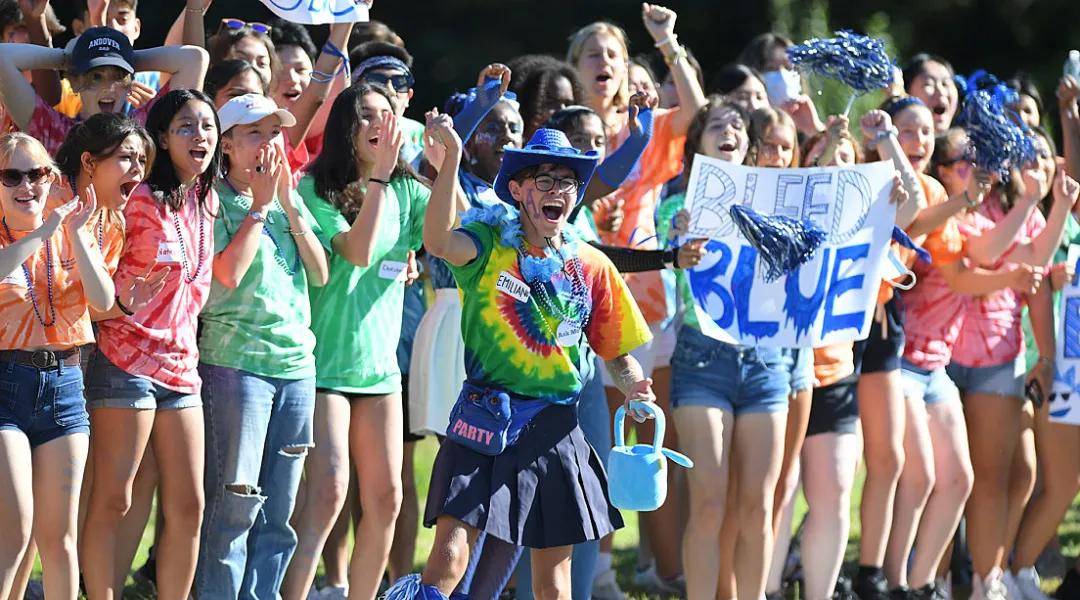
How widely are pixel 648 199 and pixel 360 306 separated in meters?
1.74

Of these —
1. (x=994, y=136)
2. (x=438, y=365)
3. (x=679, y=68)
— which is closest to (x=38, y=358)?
(x=438, y=365)

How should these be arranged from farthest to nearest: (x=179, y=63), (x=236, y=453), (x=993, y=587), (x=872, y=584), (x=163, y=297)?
A: (x=993, y=587) → (x=872, y=584) → (x=179, y=63) → (x=236, y=453) → (x=163, y=297)

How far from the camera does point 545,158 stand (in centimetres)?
584

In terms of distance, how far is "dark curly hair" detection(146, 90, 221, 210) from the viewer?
20.1 ft

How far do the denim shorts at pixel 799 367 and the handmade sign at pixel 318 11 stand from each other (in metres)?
2.14

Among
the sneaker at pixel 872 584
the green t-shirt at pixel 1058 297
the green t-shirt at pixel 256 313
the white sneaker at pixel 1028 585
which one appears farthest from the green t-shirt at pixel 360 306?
the white sneaker at pixel 1028 585

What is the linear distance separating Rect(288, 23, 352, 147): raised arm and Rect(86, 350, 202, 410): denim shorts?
1.51 meters

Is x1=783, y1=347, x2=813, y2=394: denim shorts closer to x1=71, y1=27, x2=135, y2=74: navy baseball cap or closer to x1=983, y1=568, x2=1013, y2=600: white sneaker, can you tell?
x1=983, y1=568, x2=1013, y2=600: white sneaker

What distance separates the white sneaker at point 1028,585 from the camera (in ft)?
28.0

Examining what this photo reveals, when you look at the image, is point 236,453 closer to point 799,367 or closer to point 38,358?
point 38,358

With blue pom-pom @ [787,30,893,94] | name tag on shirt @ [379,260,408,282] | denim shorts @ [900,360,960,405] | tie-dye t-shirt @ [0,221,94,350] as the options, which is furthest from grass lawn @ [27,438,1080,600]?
blue pom-pom @ [787,30,893,94]

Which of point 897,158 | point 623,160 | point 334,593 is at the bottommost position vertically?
point 334,593

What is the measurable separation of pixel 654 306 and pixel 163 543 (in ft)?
8.16

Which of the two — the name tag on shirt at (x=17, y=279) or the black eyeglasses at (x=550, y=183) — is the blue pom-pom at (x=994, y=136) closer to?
the black eyeglasses at (x=550, y=183)
